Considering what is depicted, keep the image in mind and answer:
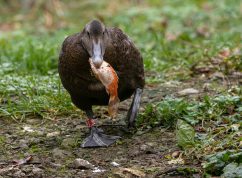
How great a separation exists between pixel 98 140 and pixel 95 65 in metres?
0.67

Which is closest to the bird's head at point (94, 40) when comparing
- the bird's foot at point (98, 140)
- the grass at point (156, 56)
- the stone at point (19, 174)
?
the bird's foot at point (98, 140)

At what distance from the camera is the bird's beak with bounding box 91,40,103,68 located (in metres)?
4.98

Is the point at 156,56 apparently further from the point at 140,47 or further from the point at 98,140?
the point at 98,140

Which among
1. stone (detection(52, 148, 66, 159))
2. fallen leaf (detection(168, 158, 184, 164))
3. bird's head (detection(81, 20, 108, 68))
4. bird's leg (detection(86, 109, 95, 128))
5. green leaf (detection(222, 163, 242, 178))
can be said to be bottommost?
stone (detection(52, 148, 66, 159))

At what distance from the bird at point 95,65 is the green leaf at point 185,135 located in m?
0.66

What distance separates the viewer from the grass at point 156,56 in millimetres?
5551

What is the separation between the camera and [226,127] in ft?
16.7

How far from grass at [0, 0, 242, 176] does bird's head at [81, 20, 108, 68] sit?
2.63ft

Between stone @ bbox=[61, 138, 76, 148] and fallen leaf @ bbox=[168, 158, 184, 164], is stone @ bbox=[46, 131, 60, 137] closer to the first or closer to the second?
stone @ bbox=[61, 138, 76, 148]

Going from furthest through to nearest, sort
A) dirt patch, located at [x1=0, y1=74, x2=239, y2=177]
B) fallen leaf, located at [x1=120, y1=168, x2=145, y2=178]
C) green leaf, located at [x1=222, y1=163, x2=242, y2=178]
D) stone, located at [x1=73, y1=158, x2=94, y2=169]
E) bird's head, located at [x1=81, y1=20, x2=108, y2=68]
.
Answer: bird's head, located at [x1=81, y1=20, x2=108, y2=68], stone, located at [x1=73, y1=158, x2=94, y2=169], dirt patch, located at [x1=0, y1=74, x2=239, y2=177], fallen leaf, located at [x1=120, y1=168, x2=145, y2=178], green leaf, located at [x1=222, y1=163, x2=242, y2=178]

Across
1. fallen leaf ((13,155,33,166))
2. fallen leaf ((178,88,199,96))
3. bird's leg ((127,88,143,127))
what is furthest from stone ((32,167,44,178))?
fallen leaf ((178,88,199,96))

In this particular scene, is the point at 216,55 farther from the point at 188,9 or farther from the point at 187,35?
the point at 188,9

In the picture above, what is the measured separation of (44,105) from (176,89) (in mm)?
1523

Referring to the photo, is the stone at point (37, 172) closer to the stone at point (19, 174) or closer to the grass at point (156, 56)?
the stone at point (19, 174)
